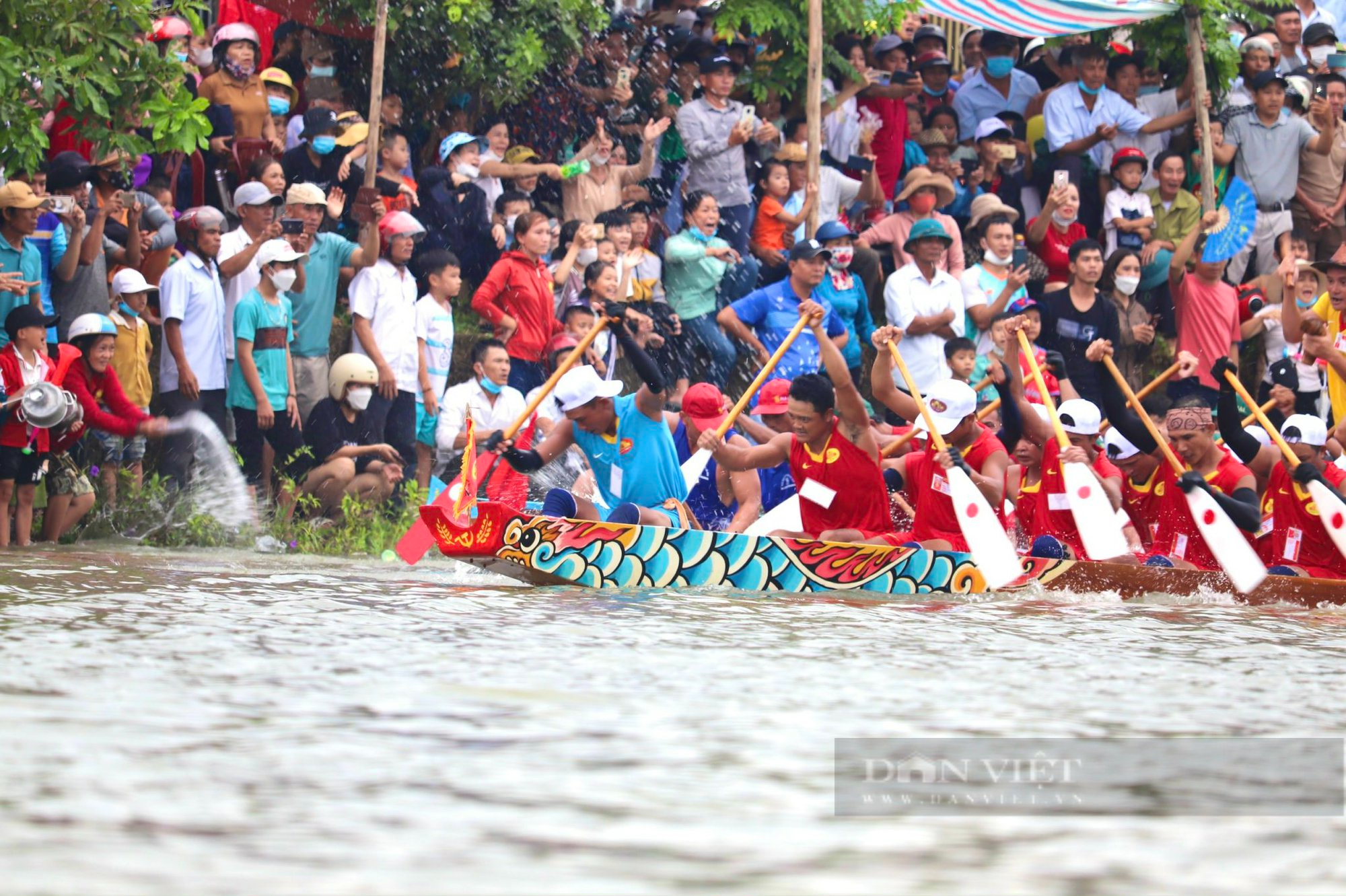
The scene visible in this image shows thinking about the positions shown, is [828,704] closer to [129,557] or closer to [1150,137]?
[129,557]

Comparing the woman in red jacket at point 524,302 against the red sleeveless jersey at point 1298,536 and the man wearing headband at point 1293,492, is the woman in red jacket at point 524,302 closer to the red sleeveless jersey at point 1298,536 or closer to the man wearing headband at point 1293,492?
the man wearing headband at point 1293,492

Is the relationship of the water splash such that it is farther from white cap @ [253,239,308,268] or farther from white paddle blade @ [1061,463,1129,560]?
white paddle blade @ [1061,463,1129,560]

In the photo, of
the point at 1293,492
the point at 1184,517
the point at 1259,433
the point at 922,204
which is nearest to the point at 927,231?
the point at 922,204

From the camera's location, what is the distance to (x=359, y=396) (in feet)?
33.8

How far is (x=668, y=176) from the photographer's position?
39.8ft

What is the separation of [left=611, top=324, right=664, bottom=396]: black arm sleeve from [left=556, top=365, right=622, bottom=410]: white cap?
0.67 ft

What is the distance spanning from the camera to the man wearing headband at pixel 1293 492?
29.7ft

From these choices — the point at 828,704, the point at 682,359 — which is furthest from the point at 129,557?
the point at 828,704

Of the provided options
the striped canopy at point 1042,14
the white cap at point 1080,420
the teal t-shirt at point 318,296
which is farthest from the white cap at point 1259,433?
the teal t-shirt at point 318,296

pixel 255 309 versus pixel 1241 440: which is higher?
pixel 255 309

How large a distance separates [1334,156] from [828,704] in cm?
1065

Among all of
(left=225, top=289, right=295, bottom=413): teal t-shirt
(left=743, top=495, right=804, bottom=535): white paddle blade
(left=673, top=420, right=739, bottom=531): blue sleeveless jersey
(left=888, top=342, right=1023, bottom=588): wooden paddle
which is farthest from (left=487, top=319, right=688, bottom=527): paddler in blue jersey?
(left=225, top=289, right=295, bottom=413): teal t-shirt

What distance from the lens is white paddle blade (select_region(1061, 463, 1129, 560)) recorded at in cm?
864

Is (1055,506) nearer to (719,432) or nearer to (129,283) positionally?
(719,432)
